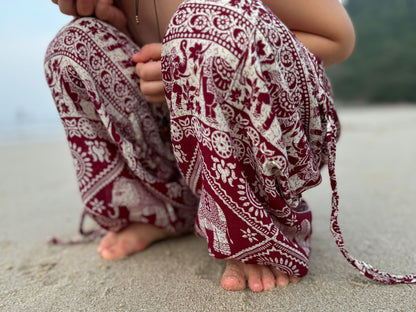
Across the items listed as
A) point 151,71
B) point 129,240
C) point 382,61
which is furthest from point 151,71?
point 382,61

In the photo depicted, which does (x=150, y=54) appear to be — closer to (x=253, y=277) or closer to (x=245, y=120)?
(x=245, y=120)

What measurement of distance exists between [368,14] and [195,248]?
70.0ft

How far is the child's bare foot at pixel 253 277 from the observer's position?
957mm

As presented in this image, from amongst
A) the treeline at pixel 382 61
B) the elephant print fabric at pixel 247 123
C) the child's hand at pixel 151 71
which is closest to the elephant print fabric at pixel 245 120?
the elephant print fabric at pixel 247 123

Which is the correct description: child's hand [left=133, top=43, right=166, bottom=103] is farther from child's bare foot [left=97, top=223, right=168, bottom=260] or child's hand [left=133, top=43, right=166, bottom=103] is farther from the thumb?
child's bare foot [left=97, top=223, right=168, bottom=260]

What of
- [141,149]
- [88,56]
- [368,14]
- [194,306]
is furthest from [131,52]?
[368,14]

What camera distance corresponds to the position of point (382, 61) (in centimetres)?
1739

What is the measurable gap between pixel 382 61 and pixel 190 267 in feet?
60.1

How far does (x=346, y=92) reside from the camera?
1773cm

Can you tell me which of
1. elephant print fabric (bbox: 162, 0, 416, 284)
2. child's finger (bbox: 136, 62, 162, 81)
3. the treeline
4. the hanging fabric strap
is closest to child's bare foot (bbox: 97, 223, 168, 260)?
elephant print fabric (bbox: 162, 0, 416, 284)

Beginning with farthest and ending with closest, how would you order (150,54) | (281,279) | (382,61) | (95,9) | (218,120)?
(382,61), (95,9), (150,54), (281,279), (218,120)

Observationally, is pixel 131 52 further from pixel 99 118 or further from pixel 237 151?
pixel 237 151

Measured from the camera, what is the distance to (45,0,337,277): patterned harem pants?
83 cm

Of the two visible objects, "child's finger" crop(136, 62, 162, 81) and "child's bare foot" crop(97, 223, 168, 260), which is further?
"child's bare foot" crop(97, 223, 168, 260)
